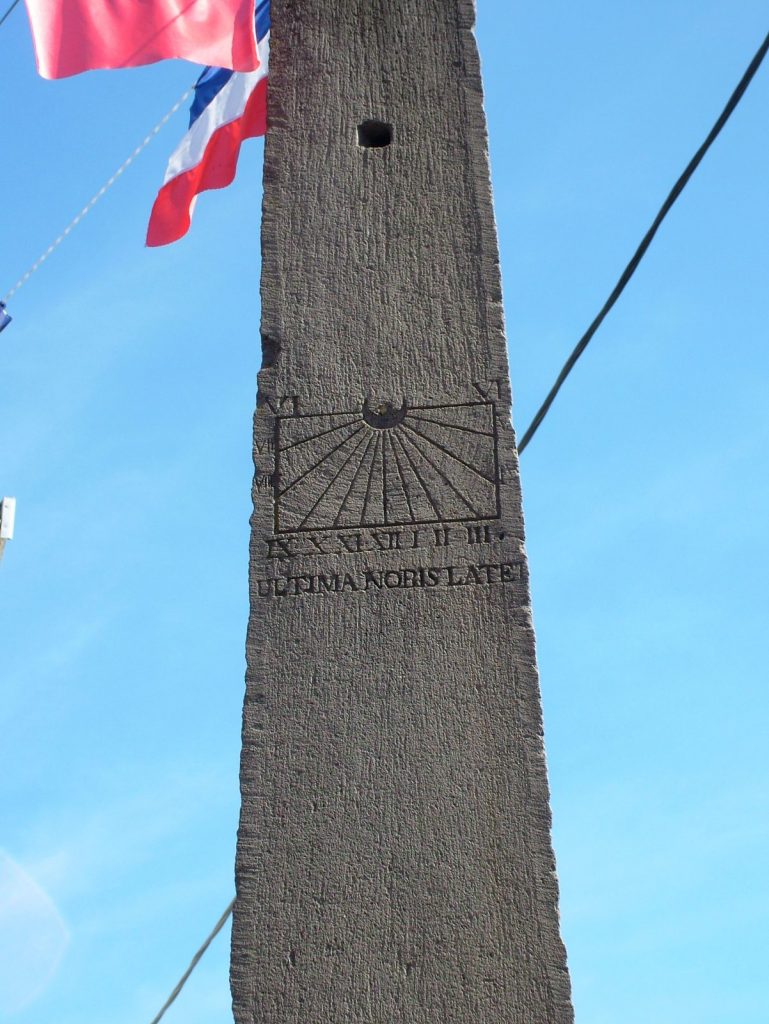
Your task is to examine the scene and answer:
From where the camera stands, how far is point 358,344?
4.01m

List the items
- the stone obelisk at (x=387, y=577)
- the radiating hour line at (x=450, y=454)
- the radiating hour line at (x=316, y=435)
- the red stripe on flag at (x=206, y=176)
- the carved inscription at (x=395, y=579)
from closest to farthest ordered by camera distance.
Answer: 1. the stone obelisk at (x=387, y=577)
2. the carved inscription at (x=395, y=579)
3. the radiating hour line at (x=450, y=454)
4. the radiating hour line at (x=316, y=435)
5. the red stripe on flag at (x=206, y=176)

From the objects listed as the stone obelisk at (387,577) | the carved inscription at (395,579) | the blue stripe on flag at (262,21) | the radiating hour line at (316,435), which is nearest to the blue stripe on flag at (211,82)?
the blue stripe on flag at (262,21)

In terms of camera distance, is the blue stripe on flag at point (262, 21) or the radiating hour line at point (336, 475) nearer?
the radiating hour line at point (336, 475)

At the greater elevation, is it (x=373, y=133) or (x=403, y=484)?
(x=373, y=133)

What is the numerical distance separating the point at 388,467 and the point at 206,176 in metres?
2.13

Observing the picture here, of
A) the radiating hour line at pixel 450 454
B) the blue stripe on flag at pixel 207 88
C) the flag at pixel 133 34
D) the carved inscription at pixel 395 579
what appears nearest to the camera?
the carved inscription at pixel 395 579

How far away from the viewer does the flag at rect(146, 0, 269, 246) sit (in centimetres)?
548

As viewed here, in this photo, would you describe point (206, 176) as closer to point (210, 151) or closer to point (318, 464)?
point (210, 151)

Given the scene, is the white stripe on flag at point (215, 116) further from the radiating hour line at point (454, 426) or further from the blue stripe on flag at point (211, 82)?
the radiating hour line at point (454, 426)

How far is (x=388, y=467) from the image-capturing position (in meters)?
3.87

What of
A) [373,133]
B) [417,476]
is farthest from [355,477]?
[373,133]

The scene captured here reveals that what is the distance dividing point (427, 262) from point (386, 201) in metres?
0.25

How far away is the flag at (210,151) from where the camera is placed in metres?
5.48

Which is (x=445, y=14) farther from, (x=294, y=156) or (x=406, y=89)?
(x=294, y=156)
